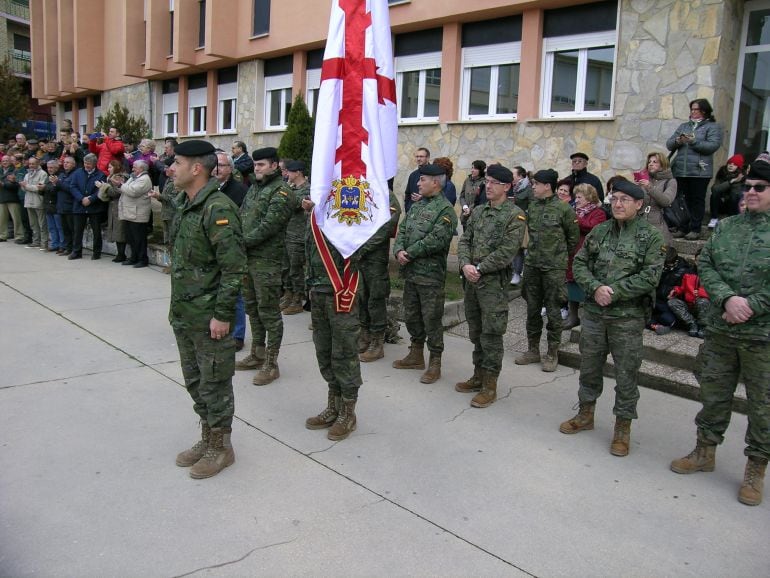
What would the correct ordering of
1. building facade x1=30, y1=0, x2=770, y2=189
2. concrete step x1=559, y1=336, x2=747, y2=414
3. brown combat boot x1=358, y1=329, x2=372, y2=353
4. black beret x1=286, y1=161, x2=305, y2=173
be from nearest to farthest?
concrete step x1=559, y1=336, x2=747, y2=414 < brown combat boot x1=358, y1=329, x2=372, y2=353 < black beret x1=286, y1=161, x2=305, y2=173 < building facade x1=30, y1=0, x2=770, y2=189

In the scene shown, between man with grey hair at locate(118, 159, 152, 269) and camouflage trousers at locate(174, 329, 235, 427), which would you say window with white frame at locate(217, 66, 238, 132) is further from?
camouflage trousers at locate(174, 329, 235, 427)

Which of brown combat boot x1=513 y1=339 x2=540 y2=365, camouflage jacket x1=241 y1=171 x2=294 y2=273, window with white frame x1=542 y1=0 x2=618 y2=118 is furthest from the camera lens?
window with white frame x1=542 y1=0 x2=618 y2=118

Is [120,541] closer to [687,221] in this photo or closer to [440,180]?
[440,180]

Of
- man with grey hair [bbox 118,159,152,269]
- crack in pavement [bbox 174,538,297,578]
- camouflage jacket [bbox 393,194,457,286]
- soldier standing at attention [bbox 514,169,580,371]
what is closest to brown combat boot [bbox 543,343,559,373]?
soldier standing at attention [bbox 514,169,580,371]

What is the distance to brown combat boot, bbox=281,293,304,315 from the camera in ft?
28.6

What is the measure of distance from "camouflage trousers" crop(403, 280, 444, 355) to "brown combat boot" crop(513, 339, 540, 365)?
102 centimetres

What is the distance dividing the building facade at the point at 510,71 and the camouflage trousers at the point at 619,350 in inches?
225

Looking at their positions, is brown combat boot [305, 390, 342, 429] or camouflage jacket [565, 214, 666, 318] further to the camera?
brown combat boot [305, 390, 342, 429]

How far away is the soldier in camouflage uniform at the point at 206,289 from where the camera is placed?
3.85m

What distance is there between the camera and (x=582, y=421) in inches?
193

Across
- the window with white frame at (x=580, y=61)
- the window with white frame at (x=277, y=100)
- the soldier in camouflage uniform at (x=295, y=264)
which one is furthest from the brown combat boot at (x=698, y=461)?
the window with white frame at (x=277, y=100)

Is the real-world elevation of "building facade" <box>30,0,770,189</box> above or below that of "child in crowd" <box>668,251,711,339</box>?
above

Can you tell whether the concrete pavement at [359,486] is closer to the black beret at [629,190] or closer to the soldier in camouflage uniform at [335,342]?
the soldier in camouflage uniform at [335,342]

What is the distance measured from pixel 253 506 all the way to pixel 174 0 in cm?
1900
